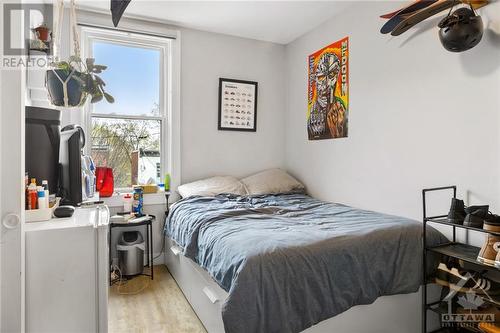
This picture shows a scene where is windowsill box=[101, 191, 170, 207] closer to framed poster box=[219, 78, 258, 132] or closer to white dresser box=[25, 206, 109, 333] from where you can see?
framed poster box=[219, 78, 258, 132]

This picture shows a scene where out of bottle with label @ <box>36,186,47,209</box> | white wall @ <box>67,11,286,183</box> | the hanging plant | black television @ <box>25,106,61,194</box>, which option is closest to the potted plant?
the hanging plant

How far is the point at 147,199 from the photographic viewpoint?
3.14 m

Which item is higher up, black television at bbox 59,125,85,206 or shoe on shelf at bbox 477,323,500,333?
black television at bbox 59,125,85,206

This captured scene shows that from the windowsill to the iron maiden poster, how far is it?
1.72m

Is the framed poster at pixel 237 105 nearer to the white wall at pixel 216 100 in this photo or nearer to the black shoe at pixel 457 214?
the white wall at pixel 216 100

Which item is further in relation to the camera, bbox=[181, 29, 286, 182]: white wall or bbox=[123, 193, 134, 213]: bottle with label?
bbox=[181, 29, 286, 182]: white wall

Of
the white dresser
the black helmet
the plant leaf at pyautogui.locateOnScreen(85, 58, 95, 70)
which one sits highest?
the black helmet

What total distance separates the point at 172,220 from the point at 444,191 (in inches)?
83.9

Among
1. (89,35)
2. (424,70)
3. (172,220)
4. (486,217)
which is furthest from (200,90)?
(486,217)

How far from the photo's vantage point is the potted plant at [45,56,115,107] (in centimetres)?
153

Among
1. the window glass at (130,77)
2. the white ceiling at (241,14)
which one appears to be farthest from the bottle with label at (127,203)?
the white ceiling at (241,14)

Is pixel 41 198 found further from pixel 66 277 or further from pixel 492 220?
pixel 492 220

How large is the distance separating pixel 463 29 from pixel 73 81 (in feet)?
6.71

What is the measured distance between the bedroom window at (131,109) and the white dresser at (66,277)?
187 cm
